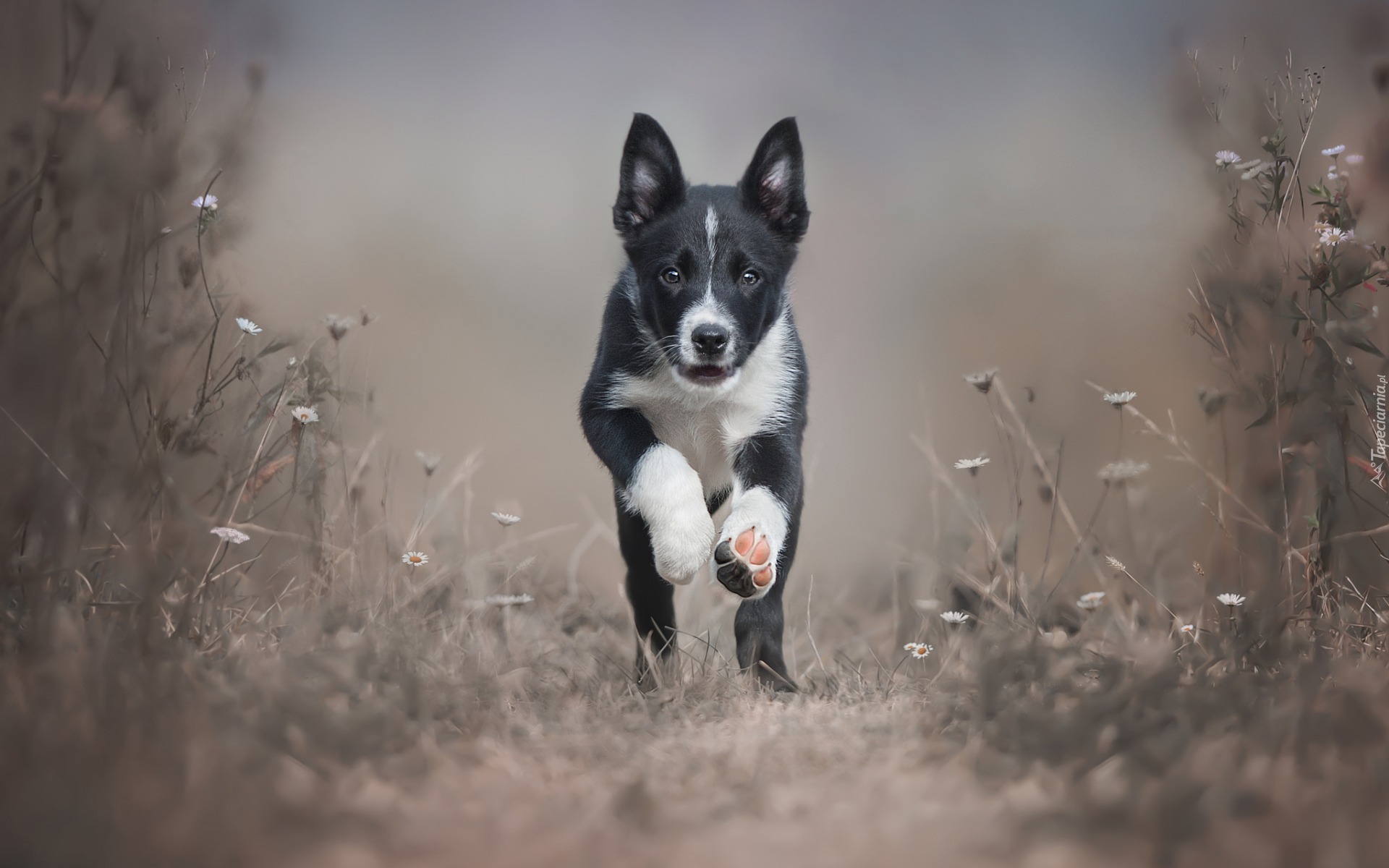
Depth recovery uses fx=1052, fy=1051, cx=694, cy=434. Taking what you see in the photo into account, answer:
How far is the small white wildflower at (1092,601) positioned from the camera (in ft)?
11.0

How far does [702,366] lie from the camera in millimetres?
3371

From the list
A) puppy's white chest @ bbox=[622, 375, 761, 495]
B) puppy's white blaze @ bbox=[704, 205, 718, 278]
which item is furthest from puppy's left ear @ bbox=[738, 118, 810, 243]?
puppy's white chest @ bbox=[622, 375, 761, 495]

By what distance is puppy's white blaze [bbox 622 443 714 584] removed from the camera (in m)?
3.12

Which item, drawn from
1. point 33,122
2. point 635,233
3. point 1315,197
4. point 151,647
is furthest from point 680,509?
point 1315,197

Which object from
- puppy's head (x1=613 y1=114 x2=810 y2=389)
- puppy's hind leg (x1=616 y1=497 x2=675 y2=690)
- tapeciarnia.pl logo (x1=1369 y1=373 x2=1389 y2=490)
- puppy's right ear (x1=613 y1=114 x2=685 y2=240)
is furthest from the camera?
puppy's hind leg (x1=616 y1=497 x2=675 y2=690)

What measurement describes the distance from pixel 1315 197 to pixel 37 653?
3585 mm

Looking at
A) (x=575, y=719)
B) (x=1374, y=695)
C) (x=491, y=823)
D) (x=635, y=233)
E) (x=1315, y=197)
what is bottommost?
(x=575, y=719)

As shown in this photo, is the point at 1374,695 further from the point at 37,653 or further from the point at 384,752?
the point at 37,653

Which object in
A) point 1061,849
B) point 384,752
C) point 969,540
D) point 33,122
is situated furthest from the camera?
point 969,540

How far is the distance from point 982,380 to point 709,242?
1032 mm

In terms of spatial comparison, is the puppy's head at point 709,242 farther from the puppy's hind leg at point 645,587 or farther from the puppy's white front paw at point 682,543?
the puppy's hind leg at point 645,587

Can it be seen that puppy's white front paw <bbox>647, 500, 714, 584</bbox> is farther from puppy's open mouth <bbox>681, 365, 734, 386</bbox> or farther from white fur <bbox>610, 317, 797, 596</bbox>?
puppy's open mouth <bbox>681, 365, 734, 386</bbox>

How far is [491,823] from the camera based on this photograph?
6.35ft

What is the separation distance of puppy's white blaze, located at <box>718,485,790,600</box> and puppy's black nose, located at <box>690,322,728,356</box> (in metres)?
0.47
